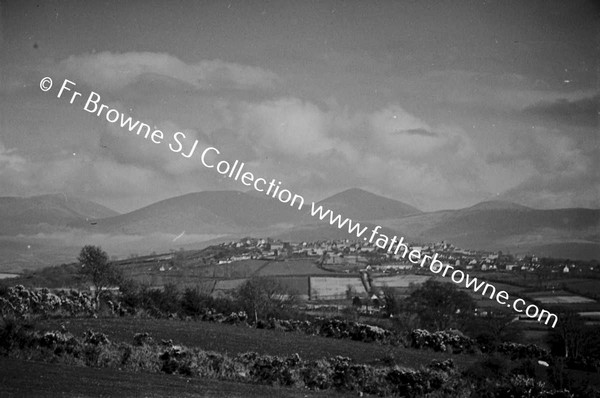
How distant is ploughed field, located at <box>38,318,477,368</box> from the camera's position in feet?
52.4

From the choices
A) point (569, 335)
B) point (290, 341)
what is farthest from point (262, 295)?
point (569, 335)

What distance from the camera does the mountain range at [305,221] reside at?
883 inches

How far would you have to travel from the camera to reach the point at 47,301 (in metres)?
22.6

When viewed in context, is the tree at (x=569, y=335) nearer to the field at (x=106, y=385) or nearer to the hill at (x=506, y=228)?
the hill at (x=506, y=228)

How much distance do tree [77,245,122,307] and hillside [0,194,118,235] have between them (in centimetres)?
136

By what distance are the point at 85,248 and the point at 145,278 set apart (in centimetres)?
252

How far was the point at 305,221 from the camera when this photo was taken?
79.3ft

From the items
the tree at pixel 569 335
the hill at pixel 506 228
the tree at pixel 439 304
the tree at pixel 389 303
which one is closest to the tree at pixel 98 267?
the tree at pixel 389 303

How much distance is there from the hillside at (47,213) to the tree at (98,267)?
1361 mm

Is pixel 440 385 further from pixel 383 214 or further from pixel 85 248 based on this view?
pixel 85 248

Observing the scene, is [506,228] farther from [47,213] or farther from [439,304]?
[47,213]

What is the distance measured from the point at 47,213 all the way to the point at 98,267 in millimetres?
2770

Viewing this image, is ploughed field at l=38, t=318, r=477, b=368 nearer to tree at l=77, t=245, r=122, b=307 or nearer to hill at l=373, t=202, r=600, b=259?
hill at l=373, t=202, r=600, b=259

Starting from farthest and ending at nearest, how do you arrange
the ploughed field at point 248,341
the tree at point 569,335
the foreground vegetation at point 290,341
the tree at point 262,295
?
1. the tree at point 262,295
2. the tree at point 569,335
3. the ploughed field at point 248,341
4. the foreground vegetation at point 290,341
